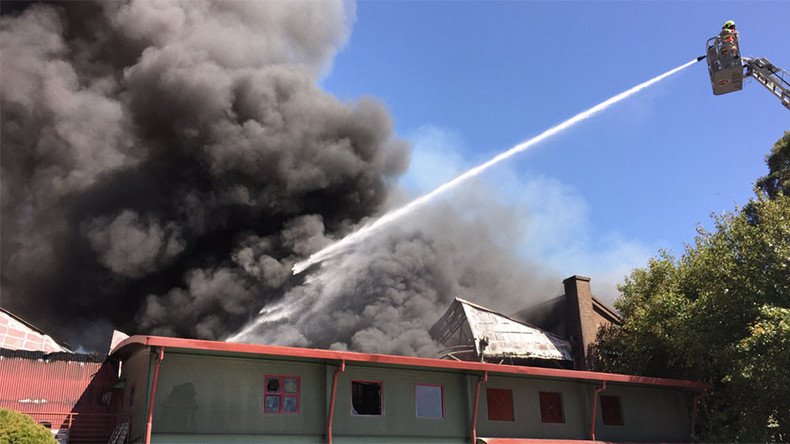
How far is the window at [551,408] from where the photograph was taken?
17.4 m

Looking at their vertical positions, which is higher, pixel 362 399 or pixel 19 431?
pixel 362 399

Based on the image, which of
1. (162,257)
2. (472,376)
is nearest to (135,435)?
(472,376)

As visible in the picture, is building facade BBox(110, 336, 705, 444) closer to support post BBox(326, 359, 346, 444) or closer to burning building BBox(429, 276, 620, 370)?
support post BBox(326, 359, 346, 444)

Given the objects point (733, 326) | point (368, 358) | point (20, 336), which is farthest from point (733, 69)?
point (20, 336)

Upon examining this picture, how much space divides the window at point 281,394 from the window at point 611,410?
931 cm

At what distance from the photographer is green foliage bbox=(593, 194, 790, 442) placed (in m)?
17.1

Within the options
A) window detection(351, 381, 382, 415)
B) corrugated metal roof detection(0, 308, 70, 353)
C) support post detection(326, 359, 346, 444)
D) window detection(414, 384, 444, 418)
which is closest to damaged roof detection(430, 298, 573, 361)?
window detection(414, 384, 444, 418)

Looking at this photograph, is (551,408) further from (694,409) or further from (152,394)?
(152,394)

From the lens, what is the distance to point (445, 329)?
91.2 feet

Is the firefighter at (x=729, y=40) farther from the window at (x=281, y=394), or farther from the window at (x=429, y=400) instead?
the window at (x=281, y=394)

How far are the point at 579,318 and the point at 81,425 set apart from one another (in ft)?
62.9

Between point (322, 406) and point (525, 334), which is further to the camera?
point (525, 334)

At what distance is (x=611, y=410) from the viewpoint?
18.6m

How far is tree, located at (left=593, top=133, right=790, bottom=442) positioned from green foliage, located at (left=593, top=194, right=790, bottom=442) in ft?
0.09
